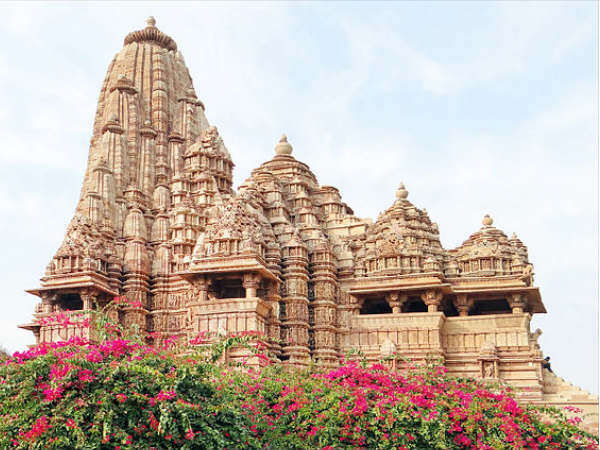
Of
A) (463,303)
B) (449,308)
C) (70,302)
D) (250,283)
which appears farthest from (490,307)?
(70,302)

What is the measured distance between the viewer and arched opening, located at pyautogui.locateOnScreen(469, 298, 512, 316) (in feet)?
96.7

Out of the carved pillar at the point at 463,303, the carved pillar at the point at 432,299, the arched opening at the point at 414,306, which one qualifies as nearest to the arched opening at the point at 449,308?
the carved pillar at the point at 463,303

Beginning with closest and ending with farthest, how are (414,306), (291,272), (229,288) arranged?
(229,288)
(291,272)
(414,306)

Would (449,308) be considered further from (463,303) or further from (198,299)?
(198,299)

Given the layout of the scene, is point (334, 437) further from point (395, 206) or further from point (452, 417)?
point (395, 206)

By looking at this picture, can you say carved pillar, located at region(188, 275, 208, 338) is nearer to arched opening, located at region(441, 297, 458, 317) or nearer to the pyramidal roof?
the pyramidal roof

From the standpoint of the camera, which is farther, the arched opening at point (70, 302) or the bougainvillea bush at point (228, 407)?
the arched opening at point (70, 302)

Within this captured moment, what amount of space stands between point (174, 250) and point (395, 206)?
9.39 m

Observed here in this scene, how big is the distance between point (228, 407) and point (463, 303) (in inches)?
642

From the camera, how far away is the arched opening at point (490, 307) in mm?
29469

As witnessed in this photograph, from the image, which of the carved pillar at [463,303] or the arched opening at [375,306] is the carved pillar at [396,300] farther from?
the carved pillar at [463,303]

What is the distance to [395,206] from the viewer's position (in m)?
30.5

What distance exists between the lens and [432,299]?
2752cm

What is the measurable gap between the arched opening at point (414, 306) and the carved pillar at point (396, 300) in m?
0.60
